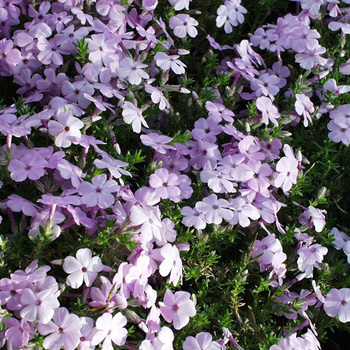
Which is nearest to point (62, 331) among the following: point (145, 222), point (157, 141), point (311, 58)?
point (145, 222)

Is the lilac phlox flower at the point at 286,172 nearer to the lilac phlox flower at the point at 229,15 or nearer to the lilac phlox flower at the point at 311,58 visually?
the lilac phlox flower at the point at 311,58

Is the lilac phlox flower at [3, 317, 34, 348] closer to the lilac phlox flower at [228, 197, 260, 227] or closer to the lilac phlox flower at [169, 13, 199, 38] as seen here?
the lilac phlox flower at [228, 197, 260, 227]

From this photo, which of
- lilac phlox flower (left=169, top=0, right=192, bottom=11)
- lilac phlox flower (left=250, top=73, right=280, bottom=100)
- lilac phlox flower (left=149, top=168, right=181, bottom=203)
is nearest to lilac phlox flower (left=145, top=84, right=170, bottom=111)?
lilac phlox flower (left=149, top=168, right=181, bottom=203)

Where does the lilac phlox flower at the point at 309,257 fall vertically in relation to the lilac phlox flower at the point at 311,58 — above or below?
below

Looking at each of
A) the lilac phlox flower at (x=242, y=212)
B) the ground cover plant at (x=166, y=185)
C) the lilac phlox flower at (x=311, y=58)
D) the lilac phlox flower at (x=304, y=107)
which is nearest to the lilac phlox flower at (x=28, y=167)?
the ground cover plant at (x=166, y=185)

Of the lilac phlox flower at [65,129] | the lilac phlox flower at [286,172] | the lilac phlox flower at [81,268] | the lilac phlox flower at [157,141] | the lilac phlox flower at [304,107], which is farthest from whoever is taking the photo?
the lilac phlox flower at [304,107]

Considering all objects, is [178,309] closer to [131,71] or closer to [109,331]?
[109,331]
